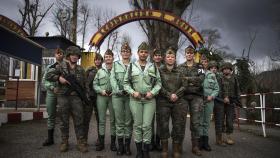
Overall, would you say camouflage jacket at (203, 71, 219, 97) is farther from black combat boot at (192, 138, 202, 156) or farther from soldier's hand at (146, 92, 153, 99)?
soldier's hand at (146, 92, 153, 99)

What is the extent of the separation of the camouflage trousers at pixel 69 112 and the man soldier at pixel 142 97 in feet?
3.63

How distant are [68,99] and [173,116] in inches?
78.2

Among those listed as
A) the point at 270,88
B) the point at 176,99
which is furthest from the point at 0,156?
the point at 270,88

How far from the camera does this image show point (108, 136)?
804 cm

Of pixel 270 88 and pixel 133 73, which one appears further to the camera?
pixel 270 88

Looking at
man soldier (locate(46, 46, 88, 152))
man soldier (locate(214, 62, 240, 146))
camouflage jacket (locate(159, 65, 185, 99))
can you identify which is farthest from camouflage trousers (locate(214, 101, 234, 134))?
man soldier (locate(46, 46, 88, 152))

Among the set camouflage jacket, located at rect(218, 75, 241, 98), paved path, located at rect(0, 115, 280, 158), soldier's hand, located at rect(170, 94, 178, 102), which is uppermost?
camouflage jacket, located at rect(218, 75, 241, 98)

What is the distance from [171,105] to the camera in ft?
18.2

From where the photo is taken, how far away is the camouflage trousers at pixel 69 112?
588 cm

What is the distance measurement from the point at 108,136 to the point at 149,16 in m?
8.03

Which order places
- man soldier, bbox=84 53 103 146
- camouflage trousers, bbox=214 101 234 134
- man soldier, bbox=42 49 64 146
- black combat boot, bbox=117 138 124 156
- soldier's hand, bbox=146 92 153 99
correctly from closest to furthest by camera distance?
1. soldier's hand, bbox=146 92 153 99
2. black combat boot, bbox=117 138 124 156
3. man soldier, bbox=84 53 103 146
4. man soldier, bbox=42 49 64 146
5. camouflage trousers, bbox=214 101 234 134

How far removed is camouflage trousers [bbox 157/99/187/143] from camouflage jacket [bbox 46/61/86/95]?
5.37 ft

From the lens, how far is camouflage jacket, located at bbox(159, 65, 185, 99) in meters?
5.47

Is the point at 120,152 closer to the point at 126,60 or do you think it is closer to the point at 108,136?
the point at 126,60
